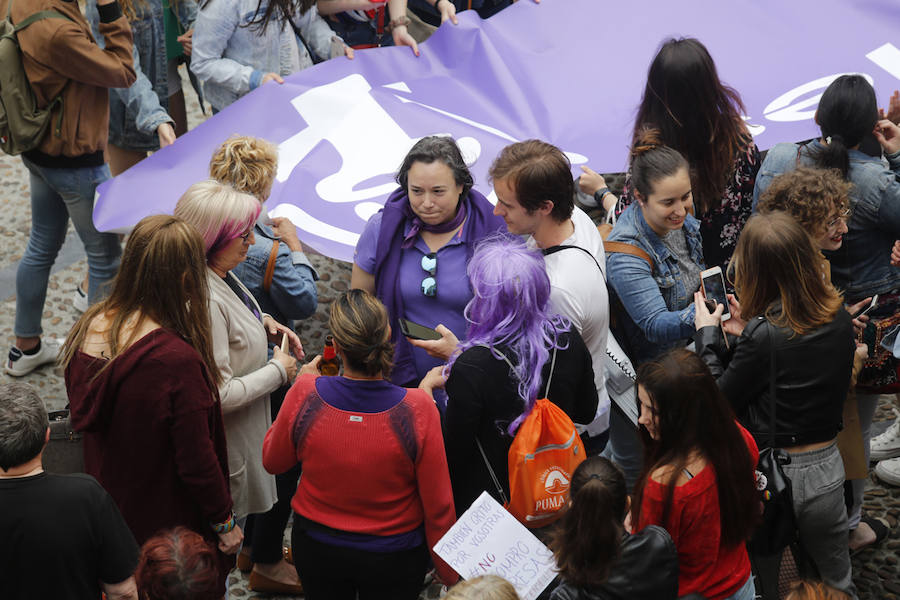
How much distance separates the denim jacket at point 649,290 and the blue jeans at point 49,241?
284 cm

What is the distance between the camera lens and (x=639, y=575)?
2383 millimetres

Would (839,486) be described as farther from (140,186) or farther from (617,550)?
(140,186)

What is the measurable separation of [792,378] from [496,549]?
1151mm

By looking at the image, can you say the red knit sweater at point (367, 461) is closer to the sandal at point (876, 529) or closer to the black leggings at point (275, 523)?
the black leggings at point (275, 523)

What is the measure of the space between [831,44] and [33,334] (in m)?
4.99

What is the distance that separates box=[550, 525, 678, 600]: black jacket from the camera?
2.37 meters

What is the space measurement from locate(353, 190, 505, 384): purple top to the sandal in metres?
2.08

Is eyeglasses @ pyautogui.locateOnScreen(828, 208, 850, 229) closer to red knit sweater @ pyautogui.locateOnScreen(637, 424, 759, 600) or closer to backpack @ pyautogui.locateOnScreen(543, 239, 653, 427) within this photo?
backpack @ pyautogui.locateOnScreen(543, 239, 653, 427)

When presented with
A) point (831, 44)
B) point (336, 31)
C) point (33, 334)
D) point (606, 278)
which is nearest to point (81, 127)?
point (33, 334)

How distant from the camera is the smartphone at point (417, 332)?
339cm

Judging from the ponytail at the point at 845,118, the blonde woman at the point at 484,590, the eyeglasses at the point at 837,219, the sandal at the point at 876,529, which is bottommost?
the sandal at the point at 876,529

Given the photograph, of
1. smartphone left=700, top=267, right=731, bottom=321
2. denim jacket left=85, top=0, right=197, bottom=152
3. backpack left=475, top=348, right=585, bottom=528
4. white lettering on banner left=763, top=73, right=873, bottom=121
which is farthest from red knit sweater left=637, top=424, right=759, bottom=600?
denim jacket left=85, top=0, right=197, bottom=152

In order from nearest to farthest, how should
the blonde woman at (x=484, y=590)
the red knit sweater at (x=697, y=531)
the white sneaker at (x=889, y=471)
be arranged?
the blonde woman at (x=484, y=590) < the red knit sweater at (x=697, y=531) < the white sneaker at (x=889, y=471)

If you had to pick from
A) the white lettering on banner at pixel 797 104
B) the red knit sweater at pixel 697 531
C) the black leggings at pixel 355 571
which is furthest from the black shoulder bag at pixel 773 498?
the white lettering on banner at pixel 797 104
